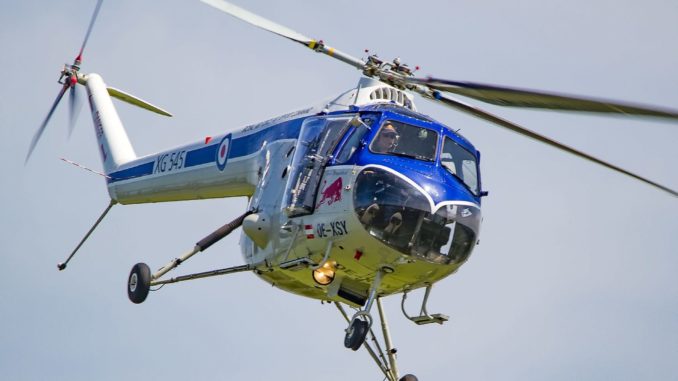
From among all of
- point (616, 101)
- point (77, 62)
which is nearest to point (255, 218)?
point (616, 101)

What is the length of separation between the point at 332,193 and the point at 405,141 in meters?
1.42

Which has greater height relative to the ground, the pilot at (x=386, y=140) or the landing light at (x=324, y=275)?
the pilot at (x=386, y=140)

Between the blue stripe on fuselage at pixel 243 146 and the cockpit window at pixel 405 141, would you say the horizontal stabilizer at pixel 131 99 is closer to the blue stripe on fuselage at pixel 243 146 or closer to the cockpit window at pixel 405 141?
the blue stripe on fuselage at pixel 243 146

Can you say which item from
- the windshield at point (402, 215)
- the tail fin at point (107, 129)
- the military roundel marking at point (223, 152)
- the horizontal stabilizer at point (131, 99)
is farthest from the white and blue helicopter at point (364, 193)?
the horizontal stabilizer at point (131, 99)

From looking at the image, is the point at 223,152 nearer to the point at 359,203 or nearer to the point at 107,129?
the point at 359,203

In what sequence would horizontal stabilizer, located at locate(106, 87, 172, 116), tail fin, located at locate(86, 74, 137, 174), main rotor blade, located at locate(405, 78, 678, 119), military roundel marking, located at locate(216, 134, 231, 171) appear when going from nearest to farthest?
main rotor blade, located at locate(405, 78, 678, 119) → military roundel marking, located at locate(216, 134, 231, 171) → tail fin, located at locate(86, 74, 137, 174) → horizontal stabilizer, located at locate(106, 87, 172, 116)

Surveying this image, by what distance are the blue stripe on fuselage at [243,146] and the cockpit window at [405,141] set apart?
2.37 metres

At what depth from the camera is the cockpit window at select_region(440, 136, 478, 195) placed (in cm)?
2100

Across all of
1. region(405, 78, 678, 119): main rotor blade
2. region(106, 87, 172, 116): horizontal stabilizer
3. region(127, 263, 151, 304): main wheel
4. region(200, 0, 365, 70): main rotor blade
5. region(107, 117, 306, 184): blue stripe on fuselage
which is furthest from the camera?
region(106, 87, 172, 116): horizontal stabilizer

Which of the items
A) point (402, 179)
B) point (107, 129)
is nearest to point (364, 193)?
point (402, 179)

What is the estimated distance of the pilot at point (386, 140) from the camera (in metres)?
20.6

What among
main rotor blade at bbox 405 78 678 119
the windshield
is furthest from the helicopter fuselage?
main rotor blade at bbox 405 78 678 119

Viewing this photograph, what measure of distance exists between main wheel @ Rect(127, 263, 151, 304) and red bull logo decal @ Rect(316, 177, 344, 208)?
15.7 ft

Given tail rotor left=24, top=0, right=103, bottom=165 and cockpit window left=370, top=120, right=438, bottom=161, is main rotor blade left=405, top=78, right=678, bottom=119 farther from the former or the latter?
tail rotor left=24, top=0, right=103, bottom=165
